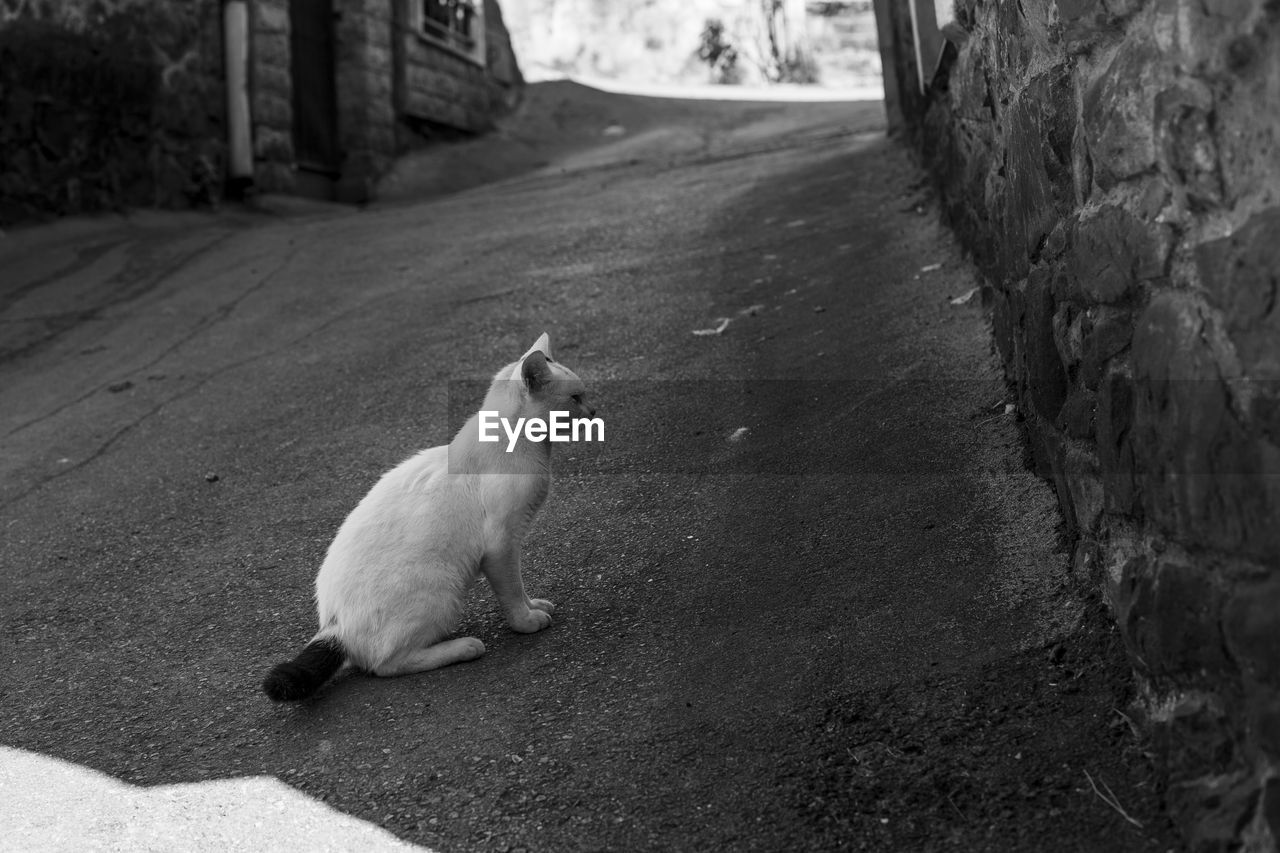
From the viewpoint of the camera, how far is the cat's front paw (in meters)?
4.12

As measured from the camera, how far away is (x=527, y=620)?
4121 mm

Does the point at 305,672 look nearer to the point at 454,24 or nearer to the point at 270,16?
the point at 270,16

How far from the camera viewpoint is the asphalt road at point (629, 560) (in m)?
3.18

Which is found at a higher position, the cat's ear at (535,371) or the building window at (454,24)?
the building window at (454,24)

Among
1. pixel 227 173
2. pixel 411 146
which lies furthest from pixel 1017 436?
pixel 411 146

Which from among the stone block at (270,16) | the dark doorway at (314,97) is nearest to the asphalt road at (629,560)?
the stone block at (270,16)

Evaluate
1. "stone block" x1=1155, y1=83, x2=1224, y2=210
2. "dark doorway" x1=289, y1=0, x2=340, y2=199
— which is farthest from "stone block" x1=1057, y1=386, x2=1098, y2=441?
"dark doorway" x1=289, y1=0, x2=340, y2=199

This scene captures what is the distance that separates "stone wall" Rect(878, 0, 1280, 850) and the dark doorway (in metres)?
11.2

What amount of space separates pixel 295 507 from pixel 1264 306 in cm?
414

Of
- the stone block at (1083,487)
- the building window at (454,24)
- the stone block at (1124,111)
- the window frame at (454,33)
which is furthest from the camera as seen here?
the building window at (454,24)

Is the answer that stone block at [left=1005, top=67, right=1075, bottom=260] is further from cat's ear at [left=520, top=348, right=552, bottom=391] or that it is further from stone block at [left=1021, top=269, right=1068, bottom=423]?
cat's ear at [left=520, top=348, right=552, bottom=391]

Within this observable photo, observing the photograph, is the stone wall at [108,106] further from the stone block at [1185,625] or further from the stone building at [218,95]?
the stone block at [1185,625]

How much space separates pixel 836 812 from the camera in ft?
9.95

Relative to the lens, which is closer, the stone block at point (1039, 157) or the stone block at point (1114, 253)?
the stone block at point (1114, 253)
